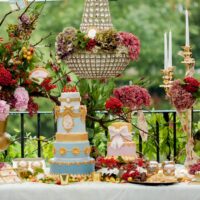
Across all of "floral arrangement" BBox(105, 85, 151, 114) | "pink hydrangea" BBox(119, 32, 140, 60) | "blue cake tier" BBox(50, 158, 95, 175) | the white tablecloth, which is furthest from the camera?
"floral arrangement" BBox(105, 85, 151, 114)

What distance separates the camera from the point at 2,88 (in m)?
2.84

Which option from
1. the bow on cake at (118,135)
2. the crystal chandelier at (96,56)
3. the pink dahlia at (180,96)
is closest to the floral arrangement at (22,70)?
the crystal chandelier at (96,56)

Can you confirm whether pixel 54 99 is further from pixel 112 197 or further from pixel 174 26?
pixel 174 26

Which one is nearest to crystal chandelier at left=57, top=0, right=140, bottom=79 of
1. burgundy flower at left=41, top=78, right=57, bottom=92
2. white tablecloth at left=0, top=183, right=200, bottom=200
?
burgundy flower at left=41, top=78, right=57, bottom=92

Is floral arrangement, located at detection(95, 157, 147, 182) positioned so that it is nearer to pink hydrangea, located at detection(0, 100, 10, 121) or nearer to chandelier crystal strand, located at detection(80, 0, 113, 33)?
pink hydrangea, located at detection(0, 100, 10, 121)

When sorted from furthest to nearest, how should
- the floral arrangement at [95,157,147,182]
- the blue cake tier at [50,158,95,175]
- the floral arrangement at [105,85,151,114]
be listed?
the floral arrangement at [105,85,151,114] < the blue cake tier at [50,158,95,175] < the floral arrangement at [95,157,147,182]

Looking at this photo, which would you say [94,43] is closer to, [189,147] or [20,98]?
[20,98]

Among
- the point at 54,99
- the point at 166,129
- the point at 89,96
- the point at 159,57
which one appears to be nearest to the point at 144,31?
the point at 159,57

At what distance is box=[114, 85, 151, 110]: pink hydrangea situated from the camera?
10.1 feet

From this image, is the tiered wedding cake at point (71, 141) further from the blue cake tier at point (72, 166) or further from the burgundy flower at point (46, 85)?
the burgundy flower at point (46, 85)

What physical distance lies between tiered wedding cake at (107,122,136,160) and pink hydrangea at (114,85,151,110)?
16 centimetres

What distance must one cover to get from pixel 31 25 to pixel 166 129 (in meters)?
2.09

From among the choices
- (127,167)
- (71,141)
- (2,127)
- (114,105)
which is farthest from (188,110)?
(2,127)

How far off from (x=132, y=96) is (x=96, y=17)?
1.30ft
